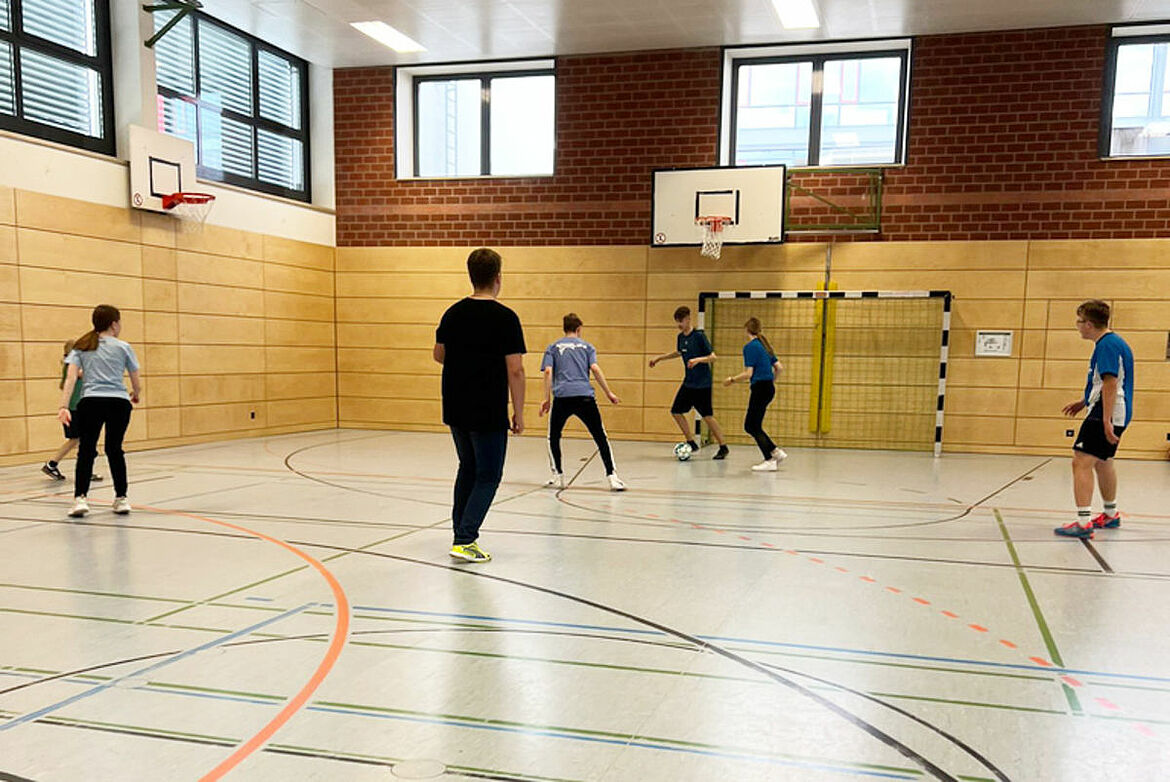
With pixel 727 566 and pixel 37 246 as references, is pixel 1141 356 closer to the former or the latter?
pixel 727 566

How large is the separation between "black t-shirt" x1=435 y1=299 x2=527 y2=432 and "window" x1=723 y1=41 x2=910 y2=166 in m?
8.08

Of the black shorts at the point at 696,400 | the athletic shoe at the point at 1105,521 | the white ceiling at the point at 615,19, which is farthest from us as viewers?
the white ceiling at the point at 615,19

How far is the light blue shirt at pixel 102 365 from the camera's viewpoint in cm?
591

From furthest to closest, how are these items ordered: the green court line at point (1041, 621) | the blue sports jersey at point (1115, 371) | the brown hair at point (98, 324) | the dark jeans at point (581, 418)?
1. the dark jeans at point (581, 418)
2. the brown hair at point (98, 324)
3. the blue sports jersey at point (1115, 371)
4. the green court line at point (1041, 621)

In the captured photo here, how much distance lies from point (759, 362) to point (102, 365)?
19.8 ft

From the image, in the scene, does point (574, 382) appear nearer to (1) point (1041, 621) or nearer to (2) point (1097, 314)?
(2) point (1097, 314)

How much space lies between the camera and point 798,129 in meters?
11.6

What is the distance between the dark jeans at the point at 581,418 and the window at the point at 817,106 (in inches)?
234

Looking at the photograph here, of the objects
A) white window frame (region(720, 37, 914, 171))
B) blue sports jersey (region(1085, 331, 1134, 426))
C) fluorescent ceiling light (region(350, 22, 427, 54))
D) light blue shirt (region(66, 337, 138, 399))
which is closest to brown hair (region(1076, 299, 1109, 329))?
blue sports jersey (region(1085, 331, 1134, 426))

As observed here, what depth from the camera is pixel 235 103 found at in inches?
454

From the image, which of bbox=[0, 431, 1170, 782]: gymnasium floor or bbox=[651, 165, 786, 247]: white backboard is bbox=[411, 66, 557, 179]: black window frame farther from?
bbox=[0, 431, 1170, 782]: gymnasium floor

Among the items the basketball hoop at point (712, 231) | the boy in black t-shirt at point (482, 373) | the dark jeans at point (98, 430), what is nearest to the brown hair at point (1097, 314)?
the boy in black t-shirt at point (482, 373)

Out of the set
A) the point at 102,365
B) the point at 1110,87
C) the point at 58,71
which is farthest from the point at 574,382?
the point at 1110,87

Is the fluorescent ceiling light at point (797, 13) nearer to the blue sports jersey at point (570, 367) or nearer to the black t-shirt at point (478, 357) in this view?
the blue sports jersey at point (570, 367)
